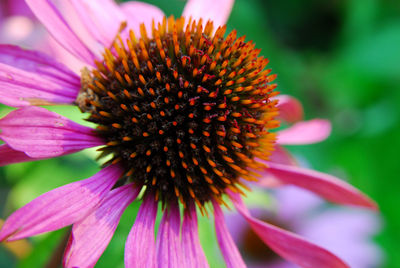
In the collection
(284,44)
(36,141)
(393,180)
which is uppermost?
(284,44)

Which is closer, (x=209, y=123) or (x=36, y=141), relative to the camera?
(x=36, y=141)

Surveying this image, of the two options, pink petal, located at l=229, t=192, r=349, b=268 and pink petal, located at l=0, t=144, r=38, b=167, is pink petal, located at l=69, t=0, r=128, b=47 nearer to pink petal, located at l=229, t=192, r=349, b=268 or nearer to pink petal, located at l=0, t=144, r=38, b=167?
pink petal, located at l=0, t=144, r=38, b=167

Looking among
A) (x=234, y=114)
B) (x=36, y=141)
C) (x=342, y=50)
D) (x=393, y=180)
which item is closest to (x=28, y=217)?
(x=36, y=141)

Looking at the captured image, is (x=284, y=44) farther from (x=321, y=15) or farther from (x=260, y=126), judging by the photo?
(x=260, y=126)

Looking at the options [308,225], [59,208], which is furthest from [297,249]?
[308,225]

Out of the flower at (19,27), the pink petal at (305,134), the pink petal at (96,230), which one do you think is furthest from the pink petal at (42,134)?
the flower at (19,27)

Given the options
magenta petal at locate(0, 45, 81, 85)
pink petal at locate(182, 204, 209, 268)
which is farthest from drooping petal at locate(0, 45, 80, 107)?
pink petal at locate(182, 204, 209, 268)
